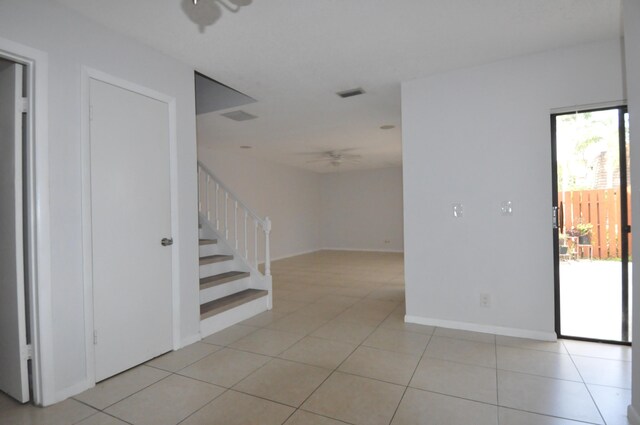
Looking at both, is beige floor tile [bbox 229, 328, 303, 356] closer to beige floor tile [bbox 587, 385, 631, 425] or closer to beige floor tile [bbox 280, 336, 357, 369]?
beige floor tile [bbox 280, 336, 357, 369]

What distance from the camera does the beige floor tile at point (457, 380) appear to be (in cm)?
210

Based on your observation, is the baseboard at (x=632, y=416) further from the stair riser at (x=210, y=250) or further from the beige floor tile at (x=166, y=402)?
the stair riser at (x=210, y=250)

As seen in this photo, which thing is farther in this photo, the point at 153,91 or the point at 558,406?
the point at 153,91

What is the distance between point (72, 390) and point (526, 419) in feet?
8.98

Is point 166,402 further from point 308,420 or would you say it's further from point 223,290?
point 223,290

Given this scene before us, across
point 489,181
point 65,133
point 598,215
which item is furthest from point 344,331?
point 65,133

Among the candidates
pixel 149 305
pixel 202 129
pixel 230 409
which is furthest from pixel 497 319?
pixel 202 129

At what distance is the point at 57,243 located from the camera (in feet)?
6.94

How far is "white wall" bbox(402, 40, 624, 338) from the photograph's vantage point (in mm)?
2895

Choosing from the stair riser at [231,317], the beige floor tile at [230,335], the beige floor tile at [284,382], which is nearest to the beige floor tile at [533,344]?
the beige floor tile at [284,382]

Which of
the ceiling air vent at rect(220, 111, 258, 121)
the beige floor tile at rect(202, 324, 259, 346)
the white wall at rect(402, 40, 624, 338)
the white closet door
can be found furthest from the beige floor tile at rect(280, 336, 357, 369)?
the ceiling air vent at rect(220, 111, 258, 121)

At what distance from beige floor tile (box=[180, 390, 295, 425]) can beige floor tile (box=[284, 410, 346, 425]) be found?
42 millimetres

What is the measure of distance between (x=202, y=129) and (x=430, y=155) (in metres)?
3.61

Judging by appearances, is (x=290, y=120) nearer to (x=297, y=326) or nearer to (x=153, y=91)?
(x=153, y=91)
